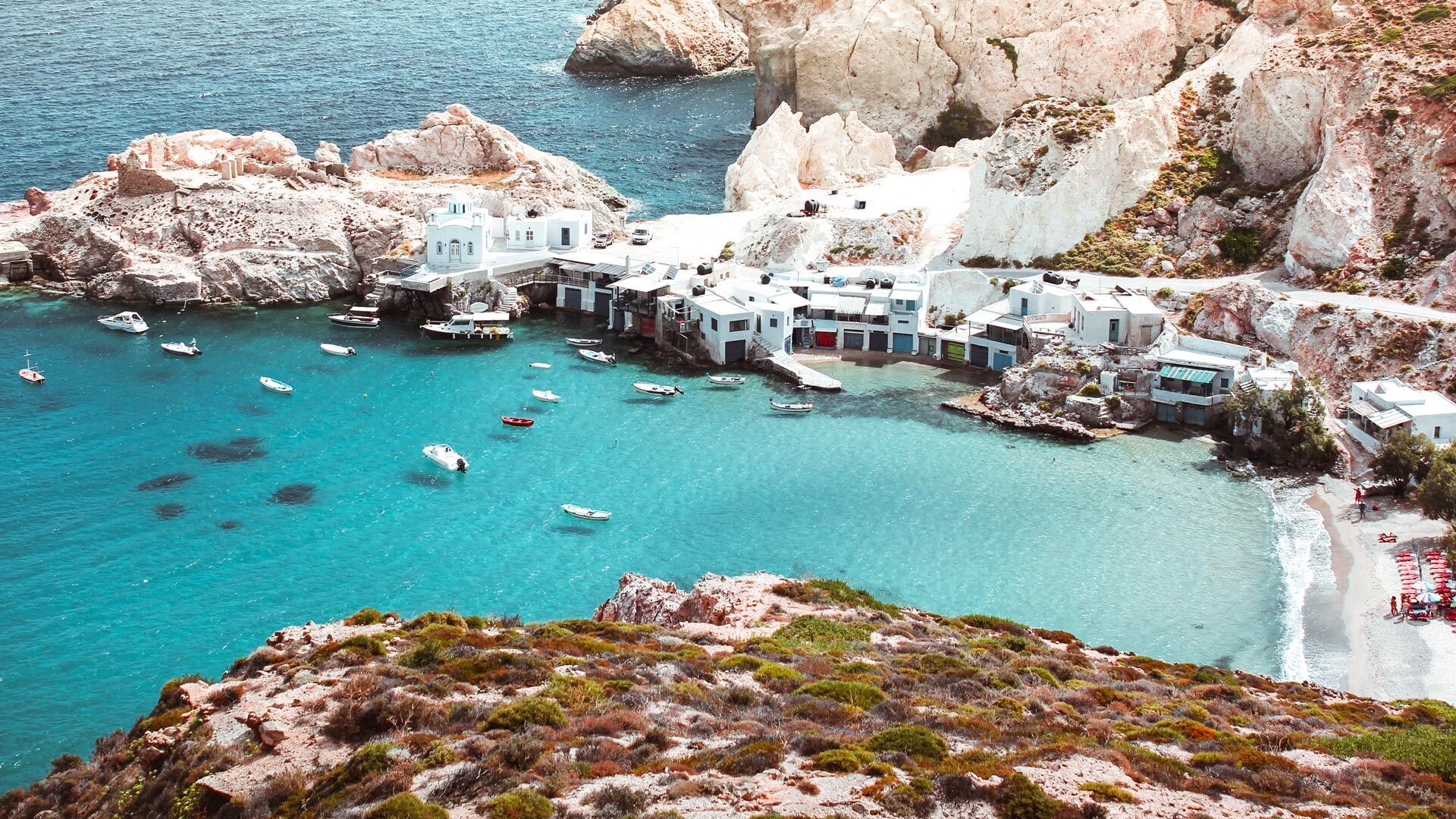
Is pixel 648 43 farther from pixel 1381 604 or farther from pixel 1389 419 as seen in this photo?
pixel 1381 604

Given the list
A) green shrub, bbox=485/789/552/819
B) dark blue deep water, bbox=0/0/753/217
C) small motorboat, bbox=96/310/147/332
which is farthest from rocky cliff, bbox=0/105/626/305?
green shrub, bbox=485/789/552/819

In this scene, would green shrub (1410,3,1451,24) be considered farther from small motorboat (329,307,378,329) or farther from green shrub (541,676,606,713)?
green shrub (541,676,606,713)

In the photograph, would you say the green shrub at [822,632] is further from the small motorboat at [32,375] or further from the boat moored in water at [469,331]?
the small motorboat at [32,375]

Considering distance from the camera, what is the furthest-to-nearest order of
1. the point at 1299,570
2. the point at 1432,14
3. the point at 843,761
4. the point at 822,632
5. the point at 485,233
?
the point at 485,233, the point at 1432,14, the point at 1299,570, the point at 822,632, the point at 843,761

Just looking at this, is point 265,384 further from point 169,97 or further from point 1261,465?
point 169,97

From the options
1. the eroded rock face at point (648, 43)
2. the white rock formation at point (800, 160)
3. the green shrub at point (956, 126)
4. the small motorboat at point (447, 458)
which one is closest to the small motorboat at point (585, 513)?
the small motorboat at point (447, 458)

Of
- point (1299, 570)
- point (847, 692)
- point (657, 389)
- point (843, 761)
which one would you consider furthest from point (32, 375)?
point (1299, 570)
